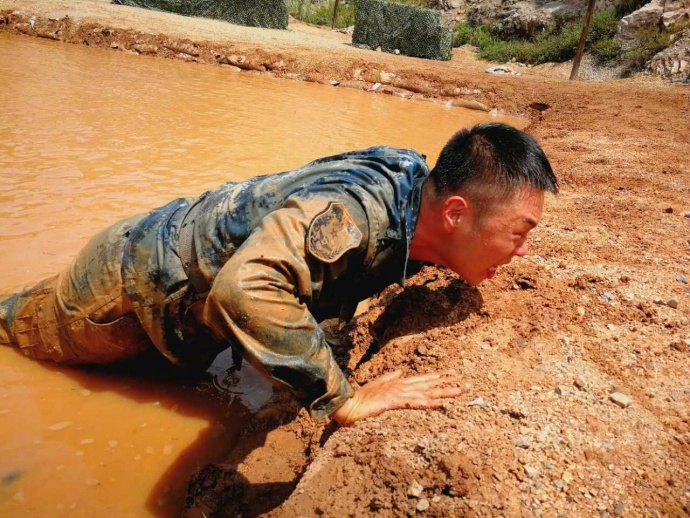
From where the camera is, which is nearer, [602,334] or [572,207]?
[602,334]

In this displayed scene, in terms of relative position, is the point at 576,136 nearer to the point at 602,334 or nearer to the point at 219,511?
the point at 602,334

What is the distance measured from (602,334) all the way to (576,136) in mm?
5457

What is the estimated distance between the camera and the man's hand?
1.66 m

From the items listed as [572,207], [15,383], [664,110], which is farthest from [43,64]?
[664,110]

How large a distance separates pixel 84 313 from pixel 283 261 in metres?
1.10

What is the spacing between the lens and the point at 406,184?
Result: 5.74ft

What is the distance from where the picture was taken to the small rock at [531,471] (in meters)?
1.33

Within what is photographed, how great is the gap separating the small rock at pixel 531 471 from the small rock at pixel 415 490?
0.29 metres

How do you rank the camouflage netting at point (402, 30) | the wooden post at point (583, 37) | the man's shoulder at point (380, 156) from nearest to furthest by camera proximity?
1. the man's shoulder at point (380, 156)
2. the wooden post at point (583, 37)
3. the camouflage netting at point (402, 30)

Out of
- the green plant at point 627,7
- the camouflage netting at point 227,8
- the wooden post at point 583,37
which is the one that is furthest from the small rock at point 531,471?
the green plant at point 627,7

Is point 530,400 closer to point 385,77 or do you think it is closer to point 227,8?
point 385,77

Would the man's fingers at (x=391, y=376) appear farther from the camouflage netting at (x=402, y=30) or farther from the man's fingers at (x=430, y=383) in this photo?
the camouflage netting at (x=402, y=30)

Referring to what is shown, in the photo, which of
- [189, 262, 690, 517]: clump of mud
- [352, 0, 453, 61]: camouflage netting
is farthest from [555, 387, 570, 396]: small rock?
[352, 0, 453, 61]: camouflage netting

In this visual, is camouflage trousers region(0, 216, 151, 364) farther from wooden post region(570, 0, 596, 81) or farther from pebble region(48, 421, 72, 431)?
wooden post region(570, 0, 596, 81)
